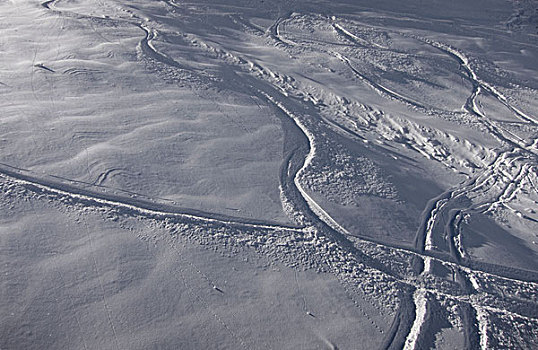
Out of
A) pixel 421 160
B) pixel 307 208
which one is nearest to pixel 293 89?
pixel 421 160

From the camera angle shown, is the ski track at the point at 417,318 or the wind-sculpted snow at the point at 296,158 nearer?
the ski track at the point at 417,318

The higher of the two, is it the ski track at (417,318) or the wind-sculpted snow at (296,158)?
the wind-sculpted snow at (296,158)

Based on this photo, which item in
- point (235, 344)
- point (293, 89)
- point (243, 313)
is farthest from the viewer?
point (293, 89)

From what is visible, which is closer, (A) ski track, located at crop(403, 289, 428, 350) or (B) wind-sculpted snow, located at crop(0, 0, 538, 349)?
(A) ski track, located at crop(403, 289, 428, 350)

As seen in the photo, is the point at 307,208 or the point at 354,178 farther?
the point at 354,178

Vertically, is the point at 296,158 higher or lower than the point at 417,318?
higher

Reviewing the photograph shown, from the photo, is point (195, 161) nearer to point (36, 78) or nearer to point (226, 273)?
point (226, 273)

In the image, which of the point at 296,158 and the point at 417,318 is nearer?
the point at 417,318

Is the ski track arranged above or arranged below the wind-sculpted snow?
below
